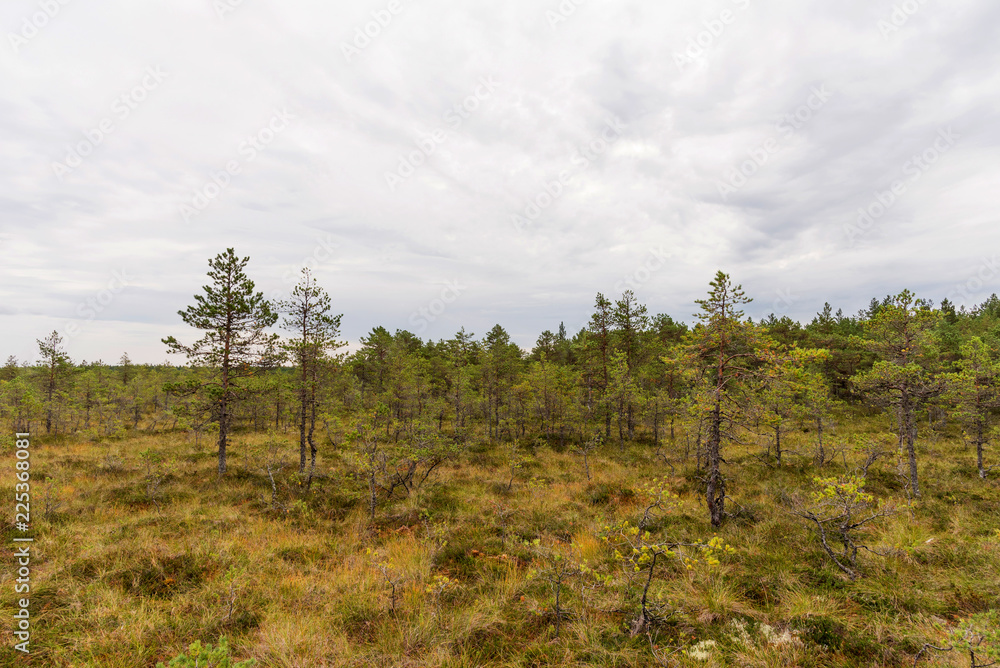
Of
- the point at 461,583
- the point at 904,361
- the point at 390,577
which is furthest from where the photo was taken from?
the point at 904,361

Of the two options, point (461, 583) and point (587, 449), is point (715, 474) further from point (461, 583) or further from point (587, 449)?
point (587, 449)

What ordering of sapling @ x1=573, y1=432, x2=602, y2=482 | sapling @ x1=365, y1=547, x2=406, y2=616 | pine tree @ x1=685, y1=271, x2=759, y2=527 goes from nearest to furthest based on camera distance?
1. sapling @ x1=365, y1=547, x2=406, y2=616
2. pine tree @ x1=685, y1=271, x2=759, y2=527
3. sapling @ x1=573, y1=432, x2=602, y2=482

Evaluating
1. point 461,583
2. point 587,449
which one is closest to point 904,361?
point 587,449

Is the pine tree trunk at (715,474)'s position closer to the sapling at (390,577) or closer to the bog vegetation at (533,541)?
the bog vegetation at (533,541)

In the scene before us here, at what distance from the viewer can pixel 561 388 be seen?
90.7 feet

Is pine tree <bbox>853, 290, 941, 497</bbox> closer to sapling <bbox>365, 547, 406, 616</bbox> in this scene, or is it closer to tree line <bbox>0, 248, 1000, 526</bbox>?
tree line <bbox>0, 248, 1000, 526</bbox>

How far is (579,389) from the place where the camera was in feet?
92.4

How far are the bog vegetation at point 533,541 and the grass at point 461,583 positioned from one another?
5cm

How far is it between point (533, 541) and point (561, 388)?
2002cm

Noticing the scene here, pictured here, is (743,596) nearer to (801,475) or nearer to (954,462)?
(801,475)

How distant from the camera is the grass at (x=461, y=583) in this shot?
5293 mm

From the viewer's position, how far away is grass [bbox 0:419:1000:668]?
5293mm

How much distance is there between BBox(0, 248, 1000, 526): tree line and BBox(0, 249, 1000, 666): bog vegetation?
0.21m

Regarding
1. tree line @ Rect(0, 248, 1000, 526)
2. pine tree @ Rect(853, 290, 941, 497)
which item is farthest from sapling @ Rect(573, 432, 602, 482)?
pine tree @ Rect(853, 290, 941, 497)
